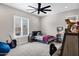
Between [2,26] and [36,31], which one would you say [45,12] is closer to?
[36,31]

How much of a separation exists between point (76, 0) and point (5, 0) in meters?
1.27

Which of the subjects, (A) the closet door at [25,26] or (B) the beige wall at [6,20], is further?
(A) the closet door at [25,26]

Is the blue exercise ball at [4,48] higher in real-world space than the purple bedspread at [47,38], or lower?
lower

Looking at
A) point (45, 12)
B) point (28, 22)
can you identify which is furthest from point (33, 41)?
point (45, 12)

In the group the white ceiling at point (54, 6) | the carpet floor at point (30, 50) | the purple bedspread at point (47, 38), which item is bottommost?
the carpet floor at point (30, 50)

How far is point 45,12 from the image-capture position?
2.02 m

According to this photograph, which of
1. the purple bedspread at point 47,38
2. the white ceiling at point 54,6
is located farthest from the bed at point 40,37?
the white ceiling at point 54,6

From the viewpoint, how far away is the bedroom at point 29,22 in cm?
191

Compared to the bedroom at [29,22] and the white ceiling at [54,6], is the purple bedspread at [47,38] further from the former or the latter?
Answer: the white ceiling at [54,6]

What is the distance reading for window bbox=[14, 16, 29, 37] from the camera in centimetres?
200

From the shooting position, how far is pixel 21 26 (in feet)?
6.86

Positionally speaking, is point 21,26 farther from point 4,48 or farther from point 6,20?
point 4,48

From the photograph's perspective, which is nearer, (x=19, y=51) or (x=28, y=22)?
(x=19, y=51)

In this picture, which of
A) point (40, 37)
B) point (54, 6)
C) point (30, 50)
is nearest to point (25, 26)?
point (40, 37)
